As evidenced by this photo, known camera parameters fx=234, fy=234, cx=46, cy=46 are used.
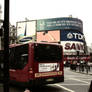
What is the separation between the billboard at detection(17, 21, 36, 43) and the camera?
87750mm

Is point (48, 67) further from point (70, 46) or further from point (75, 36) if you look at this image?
point (75, 36)

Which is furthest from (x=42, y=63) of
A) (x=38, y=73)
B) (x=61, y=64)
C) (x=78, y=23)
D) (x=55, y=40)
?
(x=78, y=23)

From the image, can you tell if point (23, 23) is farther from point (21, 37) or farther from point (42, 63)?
point (42, 63)

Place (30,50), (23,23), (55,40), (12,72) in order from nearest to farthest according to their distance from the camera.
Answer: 1. (30,50)
2. (12,72)
3. (55,40)
4. (23,23)

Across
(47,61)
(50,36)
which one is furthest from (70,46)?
(47,61)

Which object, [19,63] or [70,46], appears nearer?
[19,63]

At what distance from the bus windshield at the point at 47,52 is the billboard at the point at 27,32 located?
7447cm

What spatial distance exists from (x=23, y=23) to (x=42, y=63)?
8152 centimetres

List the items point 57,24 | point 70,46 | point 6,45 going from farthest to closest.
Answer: point 70,46
point 57,24
point 6,45

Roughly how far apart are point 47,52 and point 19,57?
146cm

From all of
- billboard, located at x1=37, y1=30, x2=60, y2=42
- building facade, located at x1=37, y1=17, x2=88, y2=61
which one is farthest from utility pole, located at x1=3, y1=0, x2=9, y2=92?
billboard, located at x1=37, y1=30, x2=60, y2=42

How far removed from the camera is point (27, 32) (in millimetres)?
88688

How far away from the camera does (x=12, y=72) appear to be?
12633 millimetres

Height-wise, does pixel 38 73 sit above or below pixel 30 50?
below
